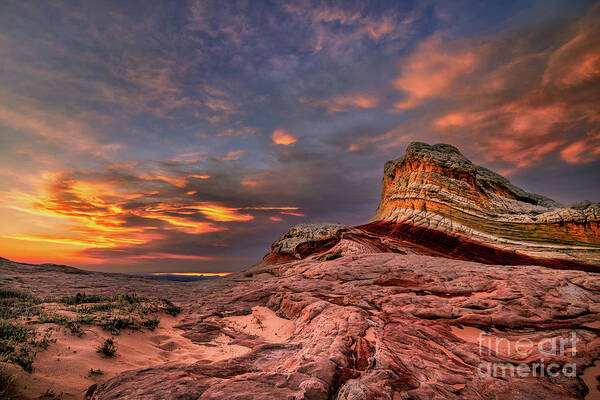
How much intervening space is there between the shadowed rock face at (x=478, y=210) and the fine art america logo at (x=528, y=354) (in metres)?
12.5

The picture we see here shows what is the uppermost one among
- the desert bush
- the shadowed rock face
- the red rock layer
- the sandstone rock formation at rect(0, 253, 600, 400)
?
the shadowed rock face

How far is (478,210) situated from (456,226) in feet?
11.2

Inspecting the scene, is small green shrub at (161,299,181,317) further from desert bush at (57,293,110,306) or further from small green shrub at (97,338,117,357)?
small green shrub at (97,338,117,357)

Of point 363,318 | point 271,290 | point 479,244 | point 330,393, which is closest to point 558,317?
point 363,318

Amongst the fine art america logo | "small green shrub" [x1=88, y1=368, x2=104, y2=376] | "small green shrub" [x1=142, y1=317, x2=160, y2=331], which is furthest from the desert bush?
the fine art america logo

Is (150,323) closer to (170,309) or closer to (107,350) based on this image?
(170,309)

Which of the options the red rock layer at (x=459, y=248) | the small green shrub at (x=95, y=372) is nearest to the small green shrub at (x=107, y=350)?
the small green shrub at (x=95, y=372)

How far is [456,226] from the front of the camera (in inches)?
899

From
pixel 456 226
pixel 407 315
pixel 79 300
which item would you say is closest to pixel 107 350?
pixel 79 300

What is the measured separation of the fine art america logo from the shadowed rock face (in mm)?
12534

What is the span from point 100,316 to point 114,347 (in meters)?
3.40

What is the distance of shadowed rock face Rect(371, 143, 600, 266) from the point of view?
18422 mm

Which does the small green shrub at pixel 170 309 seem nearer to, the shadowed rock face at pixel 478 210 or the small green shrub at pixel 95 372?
the small green shrub at pixel 95 372

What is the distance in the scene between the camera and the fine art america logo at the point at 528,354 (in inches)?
265
